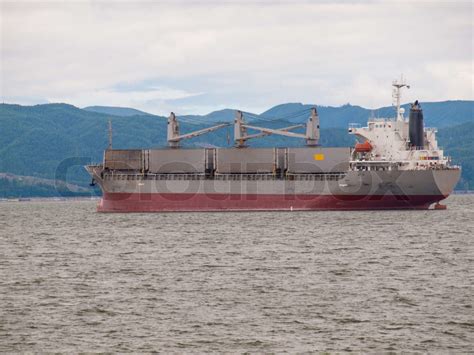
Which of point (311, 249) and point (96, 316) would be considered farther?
point (311, 249)

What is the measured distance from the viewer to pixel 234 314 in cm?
2808

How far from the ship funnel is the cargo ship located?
9 cm

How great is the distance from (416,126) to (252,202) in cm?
1589

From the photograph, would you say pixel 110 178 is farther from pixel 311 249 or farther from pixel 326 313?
pixel 326 313

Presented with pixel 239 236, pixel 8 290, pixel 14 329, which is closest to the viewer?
pixel 14 329

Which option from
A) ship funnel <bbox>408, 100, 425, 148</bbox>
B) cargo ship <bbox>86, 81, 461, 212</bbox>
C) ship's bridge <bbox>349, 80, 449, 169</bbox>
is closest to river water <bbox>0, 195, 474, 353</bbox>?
cargo ship <bbox>86, 81, 461, 212</bbox>

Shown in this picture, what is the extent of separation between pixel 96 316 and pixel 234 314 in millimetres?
4320

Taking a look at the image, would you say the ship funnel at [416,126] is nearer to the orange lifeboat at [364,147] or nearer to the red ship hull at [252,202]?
the orange lifeboat at [364,147]

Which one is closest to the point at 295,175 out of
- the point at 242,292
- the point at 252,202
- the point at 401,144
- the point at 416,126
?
the point at 252,202

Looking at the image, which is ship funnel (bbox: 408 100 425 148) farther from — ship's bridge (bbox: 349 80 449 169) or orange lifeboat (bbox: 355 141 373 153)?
orange lifeboat (bbox: 355 141 373 153)

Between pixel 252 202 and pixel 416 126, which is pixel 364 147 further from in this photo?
pixel 252 202

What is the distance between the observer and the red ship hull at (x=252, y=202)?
2985 inches

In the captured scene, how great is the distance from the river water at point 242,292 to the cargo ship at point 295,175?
19.2m

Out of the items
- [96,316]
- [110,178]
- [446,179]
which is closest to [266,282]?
[96,316]
